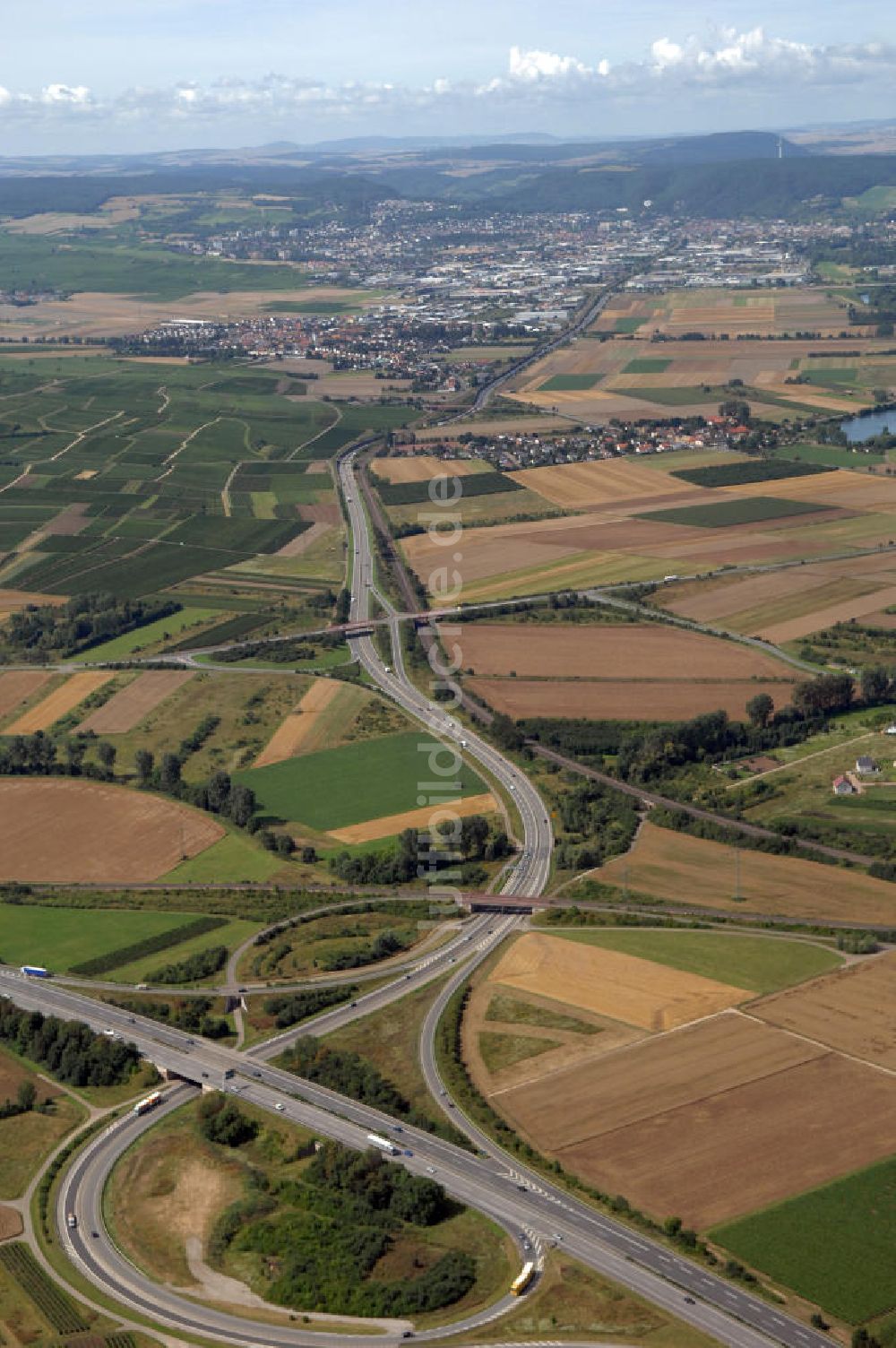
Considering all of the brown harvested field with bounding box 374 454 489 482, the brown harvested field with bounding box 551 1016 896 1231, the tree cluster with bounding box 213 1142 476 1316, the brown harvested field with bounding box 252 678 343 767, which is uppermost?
the brown harvested field with bounding box 374 454 489 482

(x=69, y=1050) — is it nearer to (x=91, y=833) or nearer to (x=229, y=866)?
(x=229, y=866)

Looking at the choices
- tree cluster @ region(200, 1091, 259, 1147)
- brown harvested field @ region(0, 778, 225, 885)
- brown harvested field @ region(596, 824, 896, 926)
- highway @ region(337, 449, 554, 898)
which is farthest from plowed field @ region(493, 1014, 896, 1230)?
brown harvested field @ region(0, 778, 225, 885)

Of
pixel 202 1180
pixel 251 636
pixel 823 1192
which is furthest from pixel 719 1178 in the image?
pixel 251 636

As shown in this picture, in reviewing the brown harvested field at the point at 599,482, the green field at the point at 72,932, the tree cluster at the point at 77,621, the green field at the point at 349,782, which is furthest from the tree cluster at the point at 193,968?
the brown harvested field at the point at 599,482

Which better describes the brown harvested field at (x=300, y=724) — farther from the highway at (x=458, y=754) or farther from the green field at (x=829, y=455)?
the green field at (x=829, y=455)

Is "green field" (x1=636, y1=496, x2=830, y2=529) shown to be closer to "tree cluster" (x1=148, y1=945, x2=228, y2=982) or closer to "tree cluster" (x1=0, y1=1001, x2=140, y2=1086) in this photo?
"tree cluster" (x1=148, y1=945, x2=228, y2=982)
